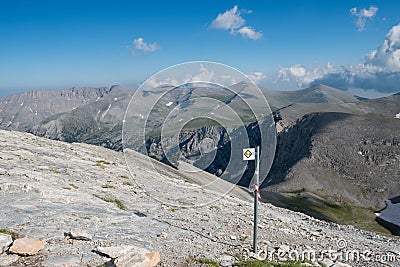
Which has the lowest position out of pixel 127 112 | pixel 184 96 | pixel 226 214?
pixel 226 214

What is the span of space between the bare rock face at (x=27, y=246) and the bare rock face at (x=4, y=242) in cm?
41

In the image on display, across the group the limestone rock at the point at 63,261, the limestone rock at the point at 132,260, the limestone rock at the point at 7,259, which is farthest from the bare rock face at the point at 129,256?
the limestone rock at the point at 7,259

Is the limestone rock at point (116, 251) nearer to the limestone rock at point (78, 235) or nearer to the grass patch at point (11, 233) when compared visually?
the limestone rock at point (78, 235)

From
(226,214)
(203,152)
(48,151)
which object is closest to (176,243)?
(203,152)

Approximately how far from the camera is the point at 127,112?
51.4 ft

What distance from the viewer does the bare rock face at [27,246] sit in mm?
12750

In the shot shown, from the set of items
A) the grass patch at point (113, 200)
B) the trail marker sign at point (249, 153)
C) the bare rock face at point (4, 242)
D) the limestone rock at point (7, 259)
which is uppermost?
the trail marker sign at point (249, 153)

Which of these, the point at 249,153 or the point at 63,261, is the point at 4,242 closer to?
the point at 63,261

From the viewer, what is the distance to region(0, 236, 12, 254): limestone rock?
42.6ft

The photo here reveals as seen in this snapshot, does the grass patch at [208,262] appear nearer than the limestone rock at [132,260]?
No

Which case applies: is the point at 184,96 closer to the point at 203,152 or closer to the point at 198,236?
the point at 203,152

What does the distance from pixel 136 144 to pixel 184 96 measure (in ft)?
13.4

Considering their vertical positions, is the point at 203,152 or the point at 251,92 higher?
the point at 251,92

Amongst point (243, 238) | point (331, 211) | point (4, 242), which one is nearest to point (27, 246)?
point (4, 242)
